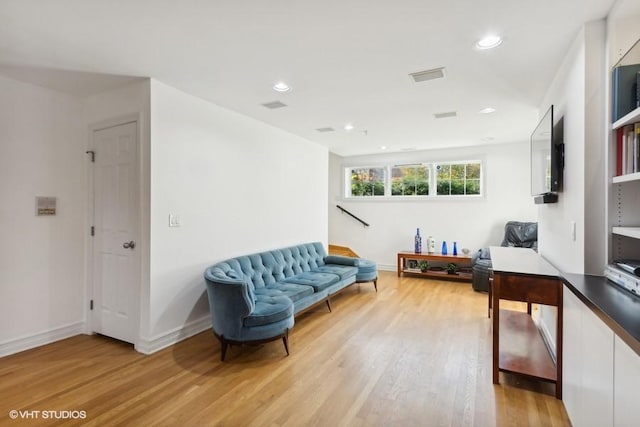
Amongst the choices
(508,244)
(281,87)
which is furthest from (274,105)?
(508,244)

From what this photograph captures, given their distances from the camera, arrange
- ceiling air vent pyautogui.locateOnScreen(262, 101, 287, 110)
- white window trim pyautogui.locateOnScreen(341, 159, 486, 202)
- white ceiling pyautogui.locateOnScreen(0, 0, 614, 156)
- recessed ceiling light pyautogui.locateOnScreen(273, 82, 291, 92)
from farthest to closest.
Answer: white window trim pyautogui.locateOnScreen(341, 159, 486, 202) → ceiling air vent pyautogui.locateOnScreen(262, 101, 287, 110) → recessed ceiling light pyautogui.locateOnScreen(273, 82, 291, 92) → white ceiling pyautogui.locateOnScreen(0, 0, 614, 156)

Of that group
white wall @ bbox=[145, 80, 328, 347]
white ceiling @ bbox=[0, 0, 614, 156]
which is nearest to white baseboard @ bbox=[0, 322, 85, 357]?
white wall @ bbox=[145, 80, 328, 347]

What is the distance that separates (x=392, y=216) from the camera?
6.55 m

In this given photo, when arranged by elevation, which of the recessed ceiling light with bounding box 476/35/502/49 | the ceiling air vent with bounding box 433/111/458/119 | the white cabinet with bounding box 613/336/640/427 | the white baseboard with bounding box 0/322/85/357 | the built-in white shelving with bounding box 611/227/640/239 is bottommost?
the white baseboard with bounding box 0/322/85/357

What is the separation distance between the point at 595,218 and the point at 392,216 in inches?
181

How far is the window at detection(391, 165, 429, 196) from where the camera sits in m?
6.35

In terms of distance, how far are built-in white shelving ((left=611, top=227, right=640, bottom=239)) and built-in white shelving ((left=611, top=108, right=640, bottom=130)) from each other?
0.56 m

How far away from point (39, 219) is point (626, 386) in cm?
424

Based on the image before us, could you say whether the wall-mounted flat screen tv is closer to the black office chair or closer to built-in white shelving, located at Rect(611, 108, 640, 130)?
built-in white shelving, located at Rect(611, 108, 640, 130)

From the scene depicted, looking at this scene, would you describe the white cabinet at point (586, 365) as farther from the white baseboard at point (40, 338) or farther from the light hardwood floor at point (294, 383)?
the white baseboard at point (40, 338)

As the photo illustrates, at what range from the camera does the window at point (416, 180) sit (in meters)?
6.00

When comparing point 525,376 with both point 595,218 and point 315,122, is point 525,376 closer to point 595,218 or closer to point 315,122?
point 595,218

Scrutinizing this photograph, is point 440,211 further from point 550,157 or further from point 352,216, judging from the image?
point 550,157

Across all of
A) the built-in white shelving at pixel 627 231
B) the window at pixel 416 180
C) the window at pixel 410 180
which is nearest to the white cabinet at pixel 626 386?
the built-in white shelving at pixel 627 231
